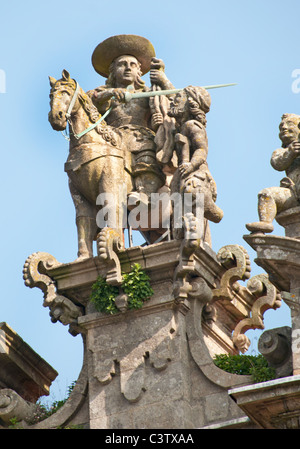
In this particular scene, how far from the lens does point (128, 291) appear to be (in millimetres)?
25719

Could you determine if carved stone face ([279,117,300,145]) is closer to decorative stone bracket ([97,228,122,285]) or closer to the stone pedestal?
the stone pedestal

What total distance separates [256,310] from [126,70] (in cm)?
448

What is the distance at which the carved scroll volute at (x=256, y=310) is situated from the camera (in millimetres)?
27188

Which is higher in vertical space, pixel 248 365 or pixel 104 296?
pixel 104 296

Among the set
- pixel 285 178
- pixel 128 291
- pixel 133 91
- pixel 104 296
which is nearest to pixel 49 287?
pixel 104 296

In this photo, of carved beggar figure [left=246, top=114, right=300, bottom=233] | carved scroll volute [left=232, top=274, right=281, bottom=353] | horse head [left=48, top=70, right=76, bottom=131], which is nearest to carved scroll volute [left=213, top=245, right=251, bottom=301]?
carved scroll volute [left=232, top=274, right=281, bottom=353]

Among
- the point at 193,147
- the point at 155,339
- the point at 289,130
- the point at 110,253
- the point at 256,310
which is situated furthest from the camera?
the point at 256,310

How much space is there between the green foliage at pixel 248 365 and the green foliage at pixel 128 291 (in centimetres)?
144

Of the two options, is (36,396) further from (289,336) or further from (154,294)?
(289,336)

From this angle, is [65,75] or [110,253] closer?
[110,253]

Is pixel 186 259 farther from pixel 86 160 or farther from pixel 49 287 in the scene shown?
pixel 86 160

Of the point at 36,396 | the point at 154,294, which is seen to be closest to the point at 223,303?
the point at 154,294

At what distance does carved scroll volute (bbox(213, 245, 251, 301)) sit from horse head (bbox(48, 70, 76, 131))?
3.12 meters

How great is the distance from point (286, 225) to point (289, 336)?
73.0 inches
